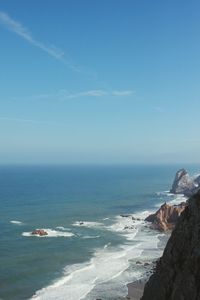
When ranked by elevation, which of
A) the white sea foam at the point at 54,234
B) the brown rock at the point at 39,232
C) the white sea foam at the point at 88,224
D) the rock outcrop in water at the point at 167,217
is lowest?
the white sea foam at the point at 54,234

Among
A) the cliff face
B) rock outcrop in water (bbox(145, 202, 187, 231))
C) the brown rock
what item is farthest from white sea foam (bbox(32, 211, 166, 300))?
the cliff face

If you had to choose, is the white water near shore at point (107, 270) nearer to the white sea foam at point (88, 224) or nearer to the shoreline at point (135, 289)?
the shoreline at point (135, 289)

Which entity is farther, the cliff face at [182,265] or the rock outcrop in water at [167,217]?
the rock outcrop in water at [167,217]

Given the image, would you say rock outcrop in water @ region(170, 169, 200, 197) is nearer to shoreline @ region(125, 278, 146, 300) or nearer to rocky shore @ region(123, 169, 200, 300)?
shoreline @ region(125, 278, 146, 300)

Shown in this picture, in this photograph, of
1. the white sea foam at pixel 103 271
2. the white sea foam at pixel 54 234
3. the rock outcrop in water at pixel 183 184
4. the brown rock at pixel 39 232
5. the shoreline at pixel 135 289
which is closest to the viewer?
the shoreline at pixel 135 289

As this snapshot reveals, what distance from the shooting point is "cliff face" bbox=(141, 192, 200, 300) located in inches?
651

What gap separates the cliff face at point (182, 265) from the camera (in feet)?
54.2

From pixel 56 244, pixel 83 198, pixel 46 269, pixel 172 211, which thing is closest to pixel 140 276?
pixel 46 269

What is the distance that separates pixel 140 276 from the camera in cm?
5728

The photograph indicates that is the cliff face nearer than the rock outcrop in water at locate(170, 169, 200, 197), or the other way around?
the cliff face

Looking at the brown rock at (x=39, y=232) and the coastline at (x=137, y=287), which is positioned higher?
the brown rock at (x=39, y=232)

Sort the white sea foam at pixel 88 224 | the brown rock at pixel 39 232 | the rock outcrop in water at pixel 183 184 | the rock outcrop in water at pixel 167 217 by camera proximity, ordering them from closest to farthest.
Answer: the brown rock at pixel 39 232, the white sea foam at pixel 88 224, the rock outcrop in water at pixel 167 217, the rock outcrop in water at pixel 183 184

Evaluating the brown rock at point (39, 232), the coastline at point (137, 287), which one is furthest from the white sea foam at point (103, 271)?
the brown rock at point (39, 232)

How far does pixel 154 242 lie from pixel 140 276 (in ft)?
69.6
